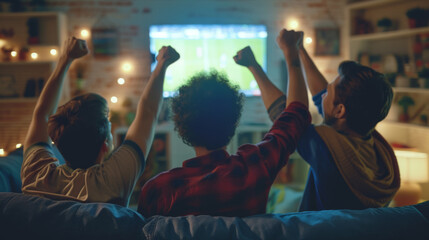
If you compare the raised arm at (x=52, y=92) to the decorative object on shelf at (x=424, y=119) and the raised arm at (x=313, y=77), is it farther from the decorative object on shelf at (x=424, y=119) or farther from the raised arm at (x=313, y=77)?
the decorative object on shelf at (x=424, y=119)

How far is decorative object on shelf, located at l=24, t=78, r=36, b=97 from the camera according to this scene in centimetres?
424

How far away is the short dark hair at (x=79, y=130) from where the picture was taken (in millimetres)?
1047

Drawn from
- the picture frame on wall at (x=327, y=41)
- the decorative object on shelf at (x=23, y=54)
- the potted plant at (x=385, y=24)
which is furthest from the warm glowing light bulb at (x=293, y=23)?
the decorative object on shelf at (x=23, y=54)

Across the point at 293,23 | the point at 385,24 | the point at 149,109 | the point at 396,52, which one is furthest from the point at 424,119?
the point at 149,109

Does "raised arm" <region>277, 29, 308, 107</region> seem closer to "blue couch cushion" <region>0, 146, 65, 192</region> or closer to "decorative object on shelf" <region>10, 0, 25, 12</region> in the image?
"blue couch cushion" <region>0, 146, 65, 192</region>

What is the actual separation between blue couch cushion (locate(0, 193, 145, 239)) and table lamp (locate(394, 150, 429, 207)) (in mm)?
2162

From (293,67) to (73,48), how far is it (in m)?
0.75

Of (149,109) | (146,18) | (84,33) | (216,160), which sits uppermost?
(146,18)

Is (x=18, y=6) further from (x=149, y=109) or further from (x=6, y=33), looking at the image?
(x=149, y=109)

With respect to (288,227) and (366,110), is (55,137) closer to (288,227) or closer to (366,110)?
(288,227)

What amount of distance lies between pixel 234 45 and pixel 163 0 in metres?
1.04

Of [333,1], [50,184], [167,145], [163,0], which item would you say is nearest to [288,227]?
[50,184]

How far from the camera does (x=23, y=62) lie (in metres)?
4.08

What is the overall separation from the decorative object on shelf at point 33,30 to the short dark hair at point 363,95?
413cm
